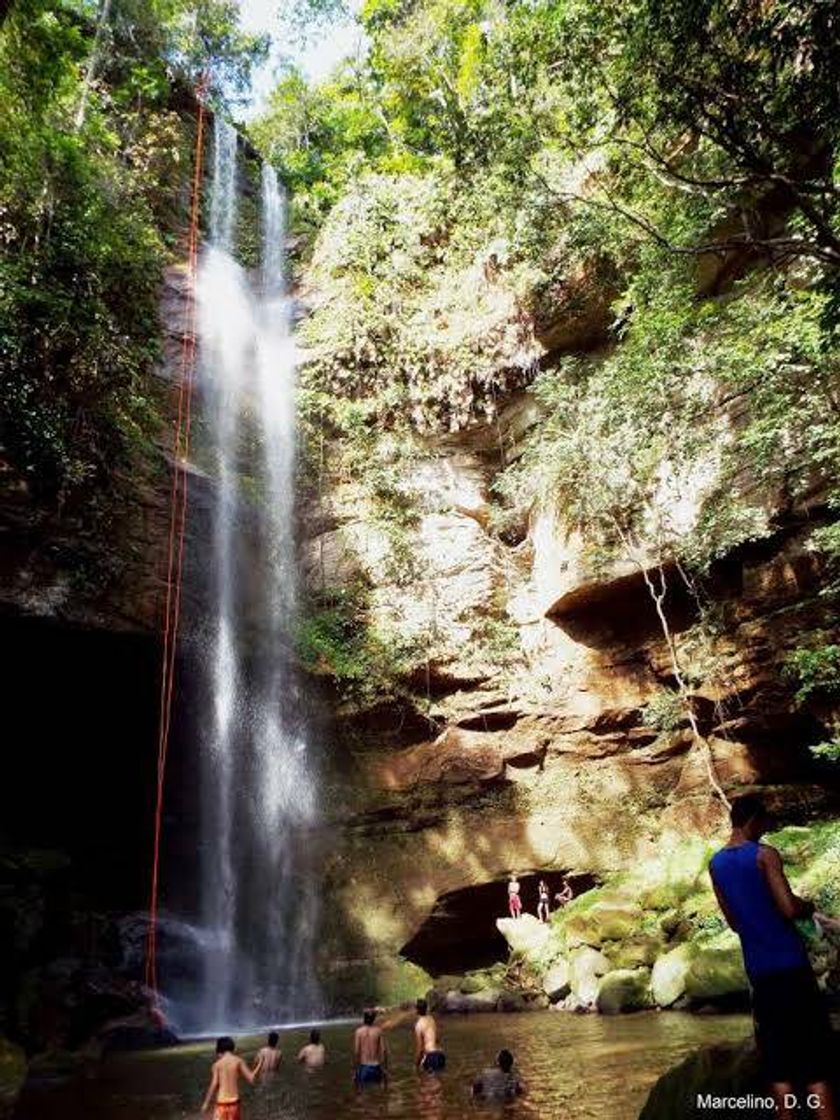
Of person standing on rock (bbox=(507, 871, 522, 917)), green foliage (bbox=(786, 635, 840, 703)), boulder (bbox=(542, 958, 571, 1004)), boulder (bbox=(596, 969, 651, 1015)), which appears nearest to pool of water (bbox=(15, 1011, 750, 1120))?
boulder (bbox=(596, 969, 651, 1015))

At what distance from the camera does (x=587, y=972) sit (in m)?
11.5

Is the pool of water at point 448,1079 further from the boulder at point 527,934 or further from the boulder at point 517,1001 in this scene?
the boulder at point 527,934

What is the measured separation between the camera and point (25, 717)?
15977 millimetres

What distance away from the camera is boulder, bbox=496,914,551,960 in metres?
13.0

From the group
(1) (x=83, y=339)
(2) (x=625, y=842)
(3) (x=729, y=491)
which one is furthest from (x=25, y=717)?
(3) (x=729, y=491)

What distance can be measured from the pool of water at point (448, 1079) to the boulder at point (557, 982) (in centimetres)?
113

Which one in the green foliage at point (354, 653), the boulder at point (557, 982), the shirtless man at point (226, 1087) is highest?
the green foliage at point (354, 653)

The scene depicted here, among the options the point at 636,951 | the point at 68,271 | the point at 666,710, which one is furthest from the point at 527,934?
the point at 68,271

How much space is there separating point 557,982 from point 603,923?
1.11m

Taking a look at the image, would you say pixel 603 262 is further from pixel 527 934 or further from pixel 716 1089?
pixel 716 1089

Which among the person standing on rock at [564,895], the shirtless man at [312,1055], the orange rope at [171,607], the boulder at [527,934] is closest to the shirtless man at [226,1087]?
the shirtless man at [312,1055]

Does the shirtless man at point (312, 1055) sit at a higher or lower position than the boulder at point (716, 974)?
lower

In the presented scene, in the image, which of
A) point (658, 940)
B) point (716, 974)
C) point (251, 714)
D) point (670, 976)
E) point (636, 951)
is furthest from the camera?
point (251, 714)

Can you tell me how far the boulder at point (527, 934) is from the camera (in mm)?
12992
